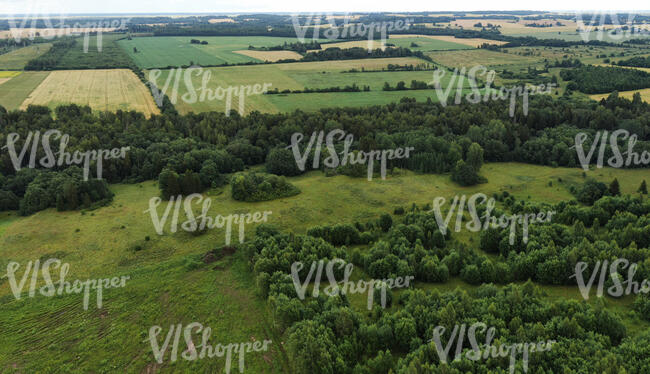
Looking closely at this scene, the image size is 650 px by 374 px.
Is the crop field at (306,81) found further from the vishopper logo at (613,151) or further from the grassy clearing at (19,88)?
the vishopper logo at (613,151)

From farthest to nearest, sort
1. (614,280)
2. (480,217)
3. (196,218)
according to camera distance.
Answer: (196,218) < (480,217) < (614,280)

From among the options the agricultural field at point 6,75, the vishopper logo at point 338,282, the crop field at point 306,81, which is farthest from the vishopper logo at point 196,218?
the agricultural field at point 6,75

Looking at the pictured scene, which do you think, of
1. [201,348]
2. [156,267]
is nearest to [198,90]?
[156,267]

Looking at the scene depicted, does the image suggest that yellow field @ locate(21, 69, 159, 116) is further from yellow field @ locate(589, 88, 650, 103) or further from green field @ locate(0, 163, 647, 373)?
yellow field @ locate(589, 88, 650, 103)

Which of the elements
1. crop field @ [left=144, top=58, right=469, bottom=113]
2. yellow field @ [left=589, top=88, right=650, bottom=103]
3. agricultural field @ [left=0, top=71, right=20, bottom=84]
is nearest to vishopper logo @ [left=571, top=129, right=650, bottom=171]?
yellow field @ [left=589, top=88, right=650, bottom=103]

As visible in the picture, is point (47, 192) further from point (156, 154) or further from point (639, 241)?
point (639, 241)

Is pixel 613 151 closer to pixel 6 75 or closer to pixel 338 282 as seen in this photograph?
pixel 338 282

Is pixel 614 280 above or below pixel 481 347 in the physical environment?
above
